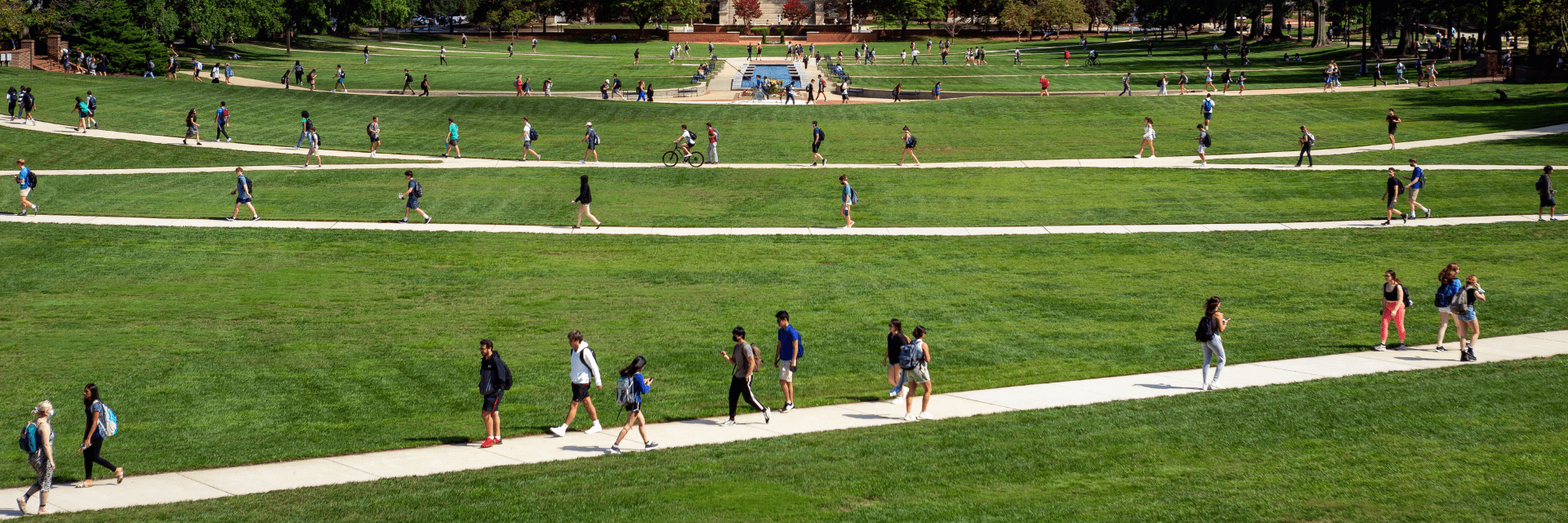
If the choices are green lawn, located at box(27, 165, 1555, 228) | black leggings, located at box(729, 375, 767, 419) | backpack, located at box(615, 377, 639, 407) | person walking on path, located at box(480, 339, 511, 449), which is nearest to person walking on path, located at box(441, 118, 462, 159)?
green lawn, located at box(27, 165, 1555, 228)

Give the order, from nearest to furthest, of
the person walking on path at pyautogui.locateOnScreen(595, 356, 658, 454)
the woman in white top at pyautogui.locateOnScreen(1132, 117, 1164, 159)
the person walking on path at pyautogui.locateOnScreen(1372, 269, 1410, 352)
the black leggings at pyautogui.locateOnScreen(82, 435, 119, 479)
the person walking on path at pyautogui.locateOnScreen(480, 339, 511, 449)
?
1. the black leggings at pyautogui.locateOnScreen(82, 435, 119, 479)
2. the person walking on path at pyautogui.locateOnScreen(595, 356, 658, 454)
3. the person walking on path at pyautogui.locateOnScreen(480, 339, 511, 449)
4. the person walking on path at pyautogui.locateOnScreen(1372, 269, 1410, 352)
5. the woman in white top at pyautogui.locateOnScreen(1132, 117, 1164, 159)

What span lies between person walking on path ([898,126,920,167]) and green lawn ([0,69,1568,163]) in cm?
55

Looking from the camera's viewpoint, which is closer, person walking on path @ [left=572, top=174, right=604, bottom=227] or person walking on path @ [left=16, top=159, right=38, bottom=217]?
person walking on path @ [left=572, top=174, right=604, bottom=227]

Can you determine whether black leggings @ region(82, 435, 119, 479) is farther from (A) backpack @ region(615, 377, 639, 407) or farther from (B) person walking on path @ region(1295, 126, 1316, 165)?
(B) person walking on path @ region(1295, 126, 1316, 165)

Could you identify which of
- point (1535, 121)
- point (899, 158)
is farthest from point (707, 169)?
point (1535, 121)

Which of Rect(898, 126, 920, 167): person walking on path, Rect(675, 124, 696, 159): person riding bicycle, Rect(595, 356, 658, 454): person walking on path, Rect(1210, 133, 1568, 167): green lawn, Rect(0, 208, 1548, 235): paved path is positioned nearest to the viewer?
Rect(595, 356, 658, 454): person walking on path

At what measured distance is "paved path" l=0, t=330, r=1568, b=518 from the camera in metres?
14.7

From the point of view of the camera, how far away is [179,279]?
27.9 metres

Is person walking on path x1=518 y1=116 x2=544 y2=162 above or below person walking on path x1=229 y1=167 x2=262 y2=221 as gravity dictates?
above

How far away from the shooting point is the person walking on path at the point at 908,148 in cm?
4303

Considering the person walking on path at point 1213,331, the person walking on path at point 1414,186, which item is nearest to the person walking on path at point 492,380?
the person walking on path at point 1213,331

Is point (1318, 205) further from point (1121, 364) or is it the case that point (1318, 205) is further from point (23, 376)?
point (23, 376)

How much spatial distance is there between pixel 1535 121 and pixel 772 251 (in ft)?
127

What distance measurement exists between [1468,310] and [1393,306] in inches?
45.4
